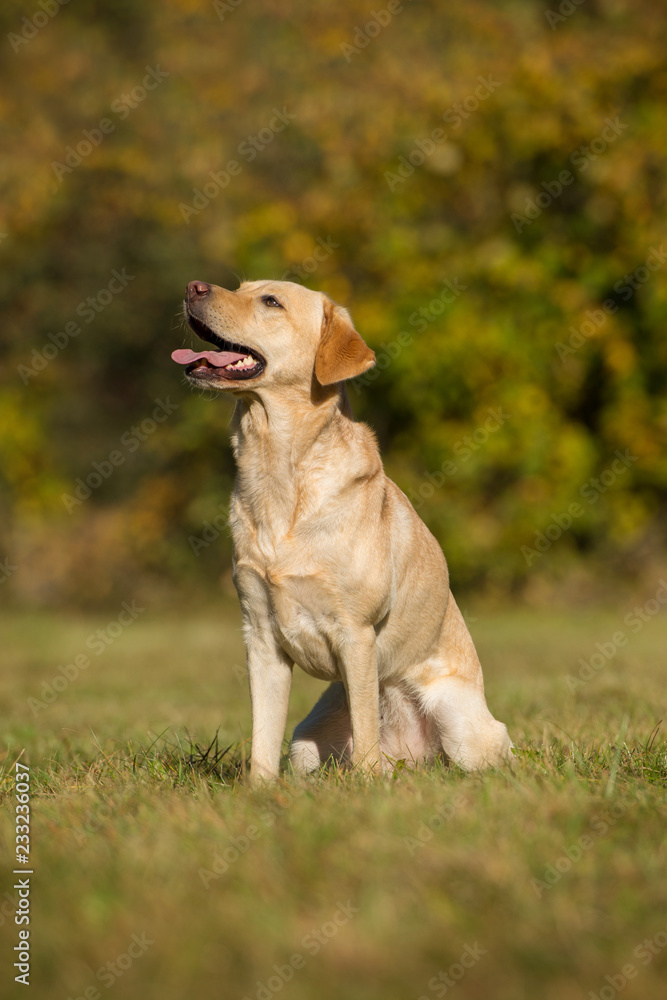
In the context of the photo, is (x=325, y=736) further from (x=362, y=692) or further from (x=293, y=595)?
(x=293, y=595)

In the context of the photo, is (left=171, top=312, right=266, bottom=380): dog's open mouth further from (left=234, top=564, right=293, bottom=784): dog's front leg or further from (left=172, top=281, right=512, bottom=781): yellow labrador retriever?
(left=234, top=564, right=293, bottom=784): dog's front leg

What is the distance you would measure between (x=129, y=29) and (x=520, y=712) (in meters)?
14.5

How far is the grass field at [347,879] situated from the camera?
187 centimetres

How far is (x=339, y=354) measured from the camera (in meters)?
3.74

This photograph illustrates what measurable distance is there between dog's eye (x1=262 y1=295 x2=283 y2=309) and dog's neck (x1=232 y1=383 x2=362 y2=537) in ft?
1.14

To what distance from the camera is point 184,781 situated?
3.34m

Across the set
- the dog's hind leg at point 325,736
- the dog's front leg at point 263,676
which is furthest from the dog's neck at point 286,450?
the dog's hind leg at point 325,736

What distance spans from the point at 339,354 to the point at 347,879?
2060 mm

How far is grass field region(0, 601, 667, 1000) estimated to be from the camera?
6.14 feet

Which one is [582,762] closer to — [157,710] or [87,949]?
[87,949]

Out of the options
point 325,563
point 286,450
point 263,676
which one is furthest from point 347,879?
point 286,450

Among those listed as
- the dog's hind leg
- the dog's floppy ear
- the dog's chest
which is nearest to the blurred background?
the dog's floppy ear

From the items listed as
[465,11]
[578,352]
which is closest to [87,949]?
[578,352]

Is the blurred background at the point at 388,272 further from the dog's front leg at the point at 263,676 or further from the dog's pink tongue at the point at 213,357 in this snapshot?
the dog's front leg at the point at 263,676
